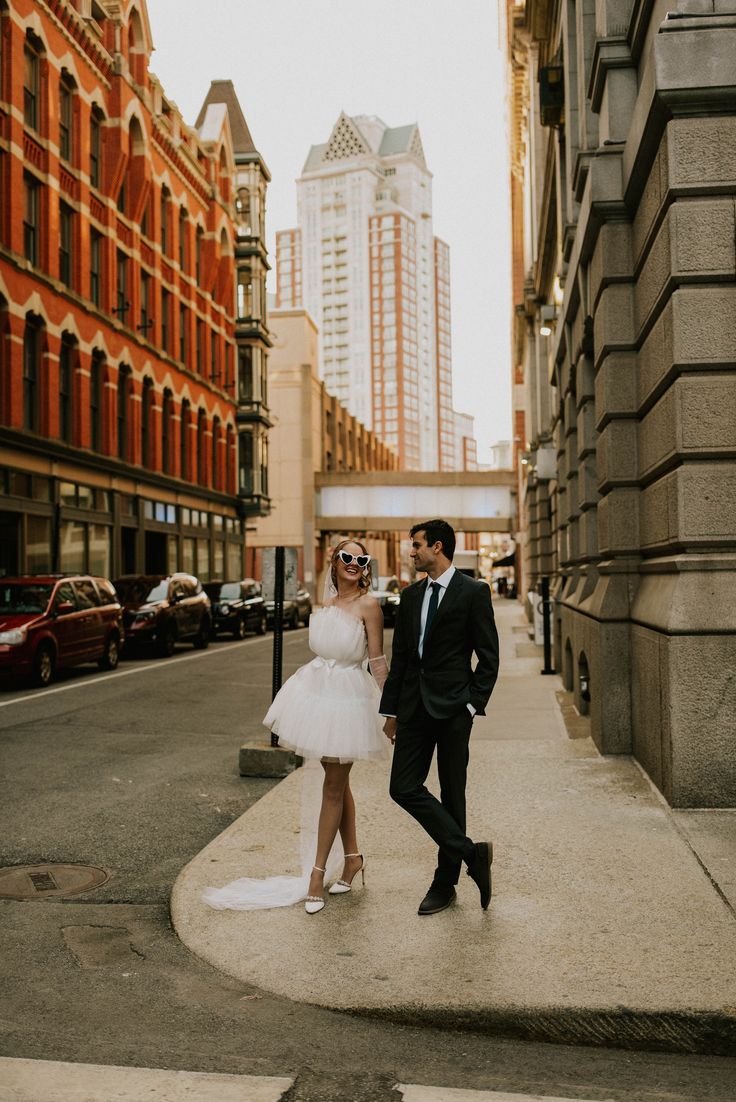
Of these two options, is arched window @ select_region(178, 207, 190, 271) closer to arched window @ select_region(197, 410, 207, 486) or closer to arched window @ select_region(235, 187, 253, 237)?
arched window @ select_region(197, 410, 207, 486)

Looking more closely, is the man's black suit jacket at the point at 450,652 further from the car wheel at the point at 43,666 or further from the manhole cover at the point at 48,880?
the car wheel at the point at 43,666

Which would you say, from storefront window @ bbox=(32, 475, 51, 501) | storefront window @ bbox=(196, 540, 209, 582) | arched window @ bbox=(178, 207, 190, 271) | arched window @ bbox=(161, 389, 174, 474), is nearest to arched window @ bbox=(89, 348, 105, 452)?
storefront window @ bbox=(32, 475, 51, 501)

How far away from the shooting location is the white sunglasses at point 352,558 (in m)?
5.31

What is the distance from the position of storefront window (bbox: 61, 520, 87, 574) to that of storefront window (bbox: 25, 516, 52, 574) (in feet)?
3.13

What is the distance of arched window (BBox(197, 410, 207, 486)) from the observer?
44344 millimetres

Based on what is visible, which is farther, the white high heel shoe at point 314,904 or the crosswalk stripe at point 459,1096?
the white high heel shoe at point 314,904

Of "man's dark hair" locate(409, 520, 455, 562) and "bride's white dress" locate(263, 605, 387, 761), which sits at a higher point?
"man's dark hair" locate(409, 520, 455, 562)

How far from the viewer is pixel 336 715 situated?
527 centimetres

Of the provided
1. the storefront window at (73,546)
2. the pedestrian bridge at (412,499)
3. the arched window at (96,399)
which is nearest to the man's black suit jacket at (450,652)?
the storefront window at (73,546)

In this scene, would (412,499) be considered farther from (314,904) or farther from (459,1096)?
(459,1096)

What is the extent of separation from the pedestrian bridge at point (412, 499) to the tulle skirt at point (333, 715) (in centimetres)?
6199

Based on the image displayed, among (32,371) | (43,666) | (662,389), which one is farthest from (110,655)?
(662,389)

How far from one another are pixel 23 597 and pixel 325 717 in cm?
1382

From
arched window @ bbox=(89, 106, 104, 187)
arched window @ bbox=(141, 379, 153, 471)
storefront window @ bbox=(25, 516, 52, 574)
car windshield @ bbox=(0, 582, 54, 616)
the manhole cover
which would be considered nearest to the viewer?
the manhole cover
